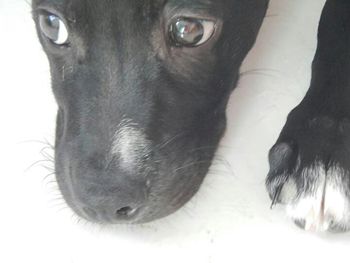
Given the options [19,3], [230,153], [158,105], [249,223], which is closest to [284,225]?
[249,223]

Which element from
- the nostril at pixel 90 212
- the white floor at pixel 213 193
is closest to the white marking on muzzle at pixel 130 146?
the nostril at pixel 90 212

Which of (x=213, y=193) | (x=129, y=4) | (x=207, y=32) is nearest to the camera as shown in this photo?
(x=129, y=4)

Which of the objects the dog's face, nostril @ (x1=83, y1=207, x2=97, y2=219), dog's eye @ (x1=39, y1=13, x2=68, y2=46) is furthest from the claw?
dog's eye @ (x1=39, y1=13, x2=68, y2=46)

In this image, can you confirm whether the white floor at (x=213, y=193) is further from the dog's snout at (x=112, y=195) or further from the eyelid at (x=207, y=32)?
the eyelid at (x=207, y=32)

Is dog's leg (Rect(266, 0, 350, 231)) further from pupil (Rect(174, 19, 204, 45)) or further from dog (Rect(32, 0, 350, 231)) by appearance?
pupil (Rect(174, 19, 204, 45))

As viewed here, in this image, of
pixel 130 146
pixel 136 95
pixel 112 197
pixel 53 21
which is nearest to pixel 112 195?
pixel 112 197

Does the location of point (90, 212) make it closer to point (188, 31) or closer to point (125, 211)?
point (125, 211)

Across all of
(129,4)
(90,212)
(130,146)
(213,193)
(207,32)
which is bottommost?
(213,193)

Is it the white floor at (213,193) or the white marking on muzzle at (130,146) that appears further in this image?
the white floor at (213,193)
